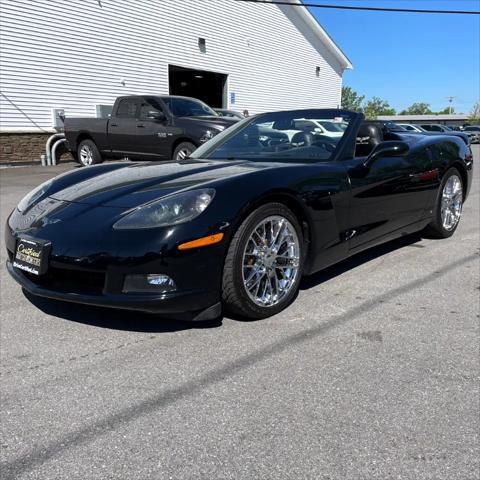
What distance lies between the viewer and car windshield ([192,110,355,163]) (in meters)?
3.83

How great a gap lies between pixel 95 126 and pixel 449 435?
11540 mm

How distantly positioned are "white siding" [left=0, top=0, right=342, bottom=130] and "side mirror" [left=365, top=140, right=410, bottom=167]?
1326 cm

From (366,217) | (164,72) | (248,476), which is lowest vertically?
(248,476)

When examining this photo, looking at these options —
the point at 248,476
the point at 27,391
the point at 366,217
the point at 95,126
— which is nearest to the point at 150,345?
the point at 27,391

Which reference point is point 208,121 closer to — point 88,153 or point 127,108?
point 127,108

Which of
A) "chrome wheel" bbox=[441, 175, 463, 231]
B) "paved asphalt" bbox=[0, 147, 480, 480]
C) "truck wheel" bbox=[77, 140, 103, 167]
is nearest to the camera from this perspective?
"paved asphalt" bbox=[0, 147, 480, 480]

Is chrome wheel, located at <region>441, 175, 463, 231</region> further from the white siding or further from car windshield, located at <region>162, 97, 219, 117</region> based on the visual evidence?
the white siding

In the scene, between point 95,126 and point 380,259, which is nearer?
point 380,259

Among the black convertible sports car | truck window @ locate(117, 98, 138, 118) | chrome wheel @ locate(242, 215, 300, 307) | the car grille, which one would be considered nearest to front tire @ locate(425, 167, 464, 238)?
the black convertible sports car

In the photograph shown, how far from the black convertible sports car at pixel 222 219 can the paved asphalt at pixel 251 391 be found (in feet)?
0.92

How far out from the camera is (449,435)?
2008mm

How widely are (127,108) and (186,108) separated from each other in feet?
5.37

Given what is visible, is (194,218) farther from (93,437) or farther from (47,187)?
(47,187)

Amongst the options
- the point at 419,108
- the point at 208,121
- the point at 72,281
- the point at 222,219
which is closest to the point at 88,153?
the point at 208,121
